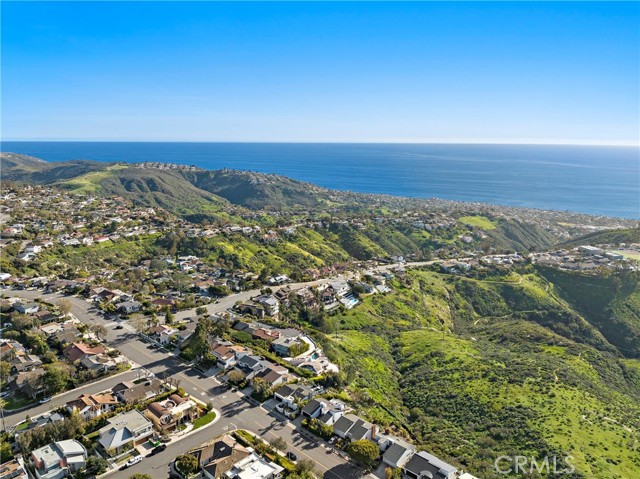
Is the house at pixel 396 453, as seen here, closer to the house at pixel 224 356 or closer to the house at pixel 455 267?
the house at pixel 224 356

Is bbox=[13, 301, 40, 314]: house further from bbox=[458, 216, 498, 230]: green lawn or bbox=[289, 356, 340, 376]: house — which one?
bbox=[458, 216, 498, 230]: green lawn

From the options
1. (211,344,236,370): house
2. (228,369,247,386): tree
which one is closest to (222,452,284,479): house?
(228,369,247,386): tree

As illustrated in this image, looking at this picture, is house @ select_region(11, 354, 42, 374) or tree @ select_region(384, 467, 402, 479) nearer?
tree @ select_region(384, 467, 402, 479)

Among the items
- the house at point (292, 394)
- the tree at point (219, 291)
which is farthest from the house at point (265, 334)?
the tree at point (219, 291)

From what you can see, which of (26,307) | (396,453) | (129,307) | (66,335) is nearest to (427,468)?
(396,453)

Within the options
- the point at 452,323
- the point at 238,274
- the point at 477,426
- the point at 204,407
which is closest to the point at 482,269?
the point at 452,323

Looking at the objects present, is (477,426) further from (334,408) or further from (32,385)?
(32,385)

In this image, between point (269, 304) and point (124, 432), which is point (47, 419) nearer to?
point (124, 432)
